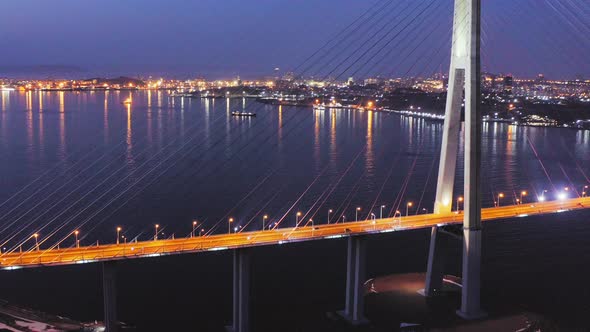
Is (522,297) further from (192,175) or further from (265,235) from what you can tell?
(192,175)

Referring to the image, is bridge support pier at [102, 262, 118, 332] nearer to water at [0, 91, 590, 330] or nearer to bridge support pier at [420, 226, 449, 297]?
water at [0, 91, 590, 330]

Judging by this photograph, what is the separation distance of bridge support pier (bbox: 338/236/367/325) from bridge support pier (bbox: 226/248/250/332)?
1.67 m

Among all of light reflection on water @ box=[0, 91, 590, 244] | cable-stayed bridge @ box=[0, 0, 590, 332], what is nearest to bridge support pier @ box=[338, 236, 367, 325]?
cable-stayed bridge @ box=[0, 0, 590, 332]

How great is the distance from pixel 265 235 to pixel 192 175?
42.6ft

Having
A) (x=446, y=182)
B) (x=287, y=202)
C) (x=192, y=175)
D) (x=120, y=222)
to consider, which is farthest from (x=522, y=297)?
(x=192, y=175)

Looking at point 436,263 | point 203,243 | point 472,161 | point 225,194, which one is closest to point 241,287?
point 203,243

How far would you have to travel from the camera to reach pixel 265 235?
31.1 ft

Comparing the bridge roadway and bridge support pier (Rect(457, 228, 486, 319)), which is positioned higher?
the bridge roadway

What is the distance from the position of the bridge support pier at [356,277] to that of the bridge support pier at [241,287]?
167 centimetres

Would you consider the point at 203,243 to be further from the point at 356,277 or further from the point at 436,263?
the point at 436,263

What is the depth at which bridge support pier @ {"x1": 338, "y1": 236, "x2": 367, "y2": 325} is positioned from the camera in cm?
972

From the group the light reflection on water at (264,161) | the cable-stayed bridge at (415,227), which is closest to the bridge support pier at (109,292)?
the cable-stayed bridge at (415,227)

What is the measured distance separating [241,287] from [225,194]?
10406 millimetres

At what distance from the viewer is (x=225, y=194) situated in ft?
63.3
